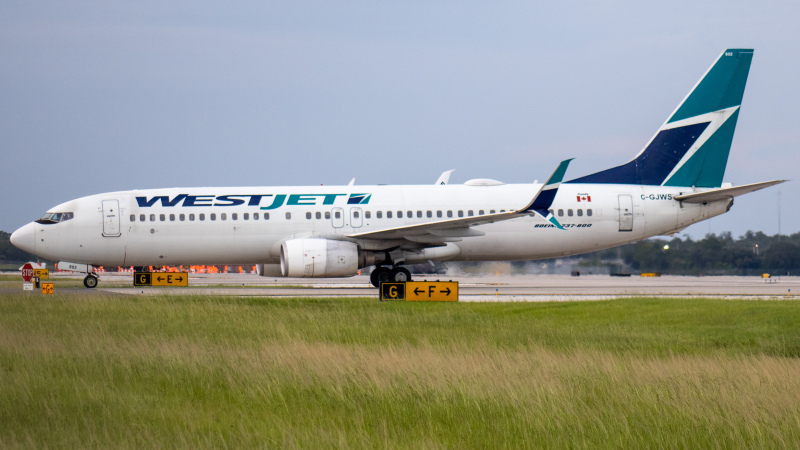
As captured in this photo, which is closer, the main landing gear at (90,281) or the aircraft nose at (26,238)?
the aircraft nose at (26,238)

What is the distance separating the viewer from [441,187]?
29000 mm

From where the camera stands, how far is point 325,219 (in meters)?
27.4

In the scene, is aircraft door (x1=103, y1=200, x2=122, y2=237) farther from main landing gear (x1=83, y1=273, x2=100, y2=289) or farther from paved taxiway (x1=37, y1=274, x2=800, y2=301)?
main landing gear (x1=83, y1=273, x2=100, y2=289)

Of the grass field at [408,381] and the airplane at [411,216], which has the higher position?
the airplane at [411,216]

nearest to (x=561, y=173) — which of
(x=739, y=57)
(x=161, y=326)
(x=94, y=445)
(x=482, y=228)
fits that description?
(x=482, y=228)

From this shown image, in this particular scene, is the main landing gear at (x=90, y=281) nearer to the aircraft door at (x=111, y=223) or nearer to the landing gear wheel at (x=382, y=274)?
the aircraft door at (x=111, y=223)

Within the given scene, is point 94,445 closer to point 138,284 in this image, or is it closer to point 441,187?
point 441,187

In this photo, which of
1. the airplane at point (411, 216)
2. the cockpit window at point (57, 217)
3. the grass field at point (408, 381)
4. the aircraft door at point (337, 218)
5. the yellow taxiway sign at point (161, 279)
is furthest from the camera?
the yellow taxiway sign at point (161, 279)

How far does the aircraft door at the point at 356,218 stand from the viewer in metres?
27.5

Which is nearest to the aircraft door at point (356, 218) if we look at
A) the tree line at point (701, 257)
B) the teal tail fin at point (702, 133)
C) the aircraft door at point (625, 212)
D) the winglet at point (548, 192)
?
the winglet at point (548, 192)

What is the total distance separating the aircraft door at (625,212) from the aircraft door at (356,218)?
28.8 ft

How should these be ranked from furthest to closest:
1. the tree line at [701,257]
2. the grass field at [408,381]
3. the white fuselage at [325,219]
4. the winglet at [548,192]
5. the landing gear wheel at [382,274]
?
the tree line at [701,257], the landing gear wheel at [382,274], the white fuselage at [325,219], the winglet at [548,192], the grass field at [408,381]

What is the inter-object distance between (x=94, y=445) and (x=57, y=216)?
22491mm

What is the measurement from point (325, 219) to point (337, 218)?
15.3 inches
